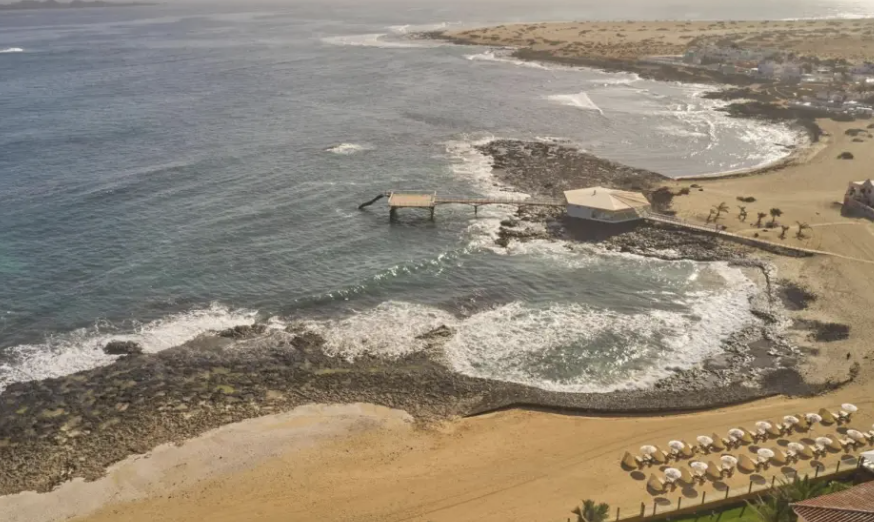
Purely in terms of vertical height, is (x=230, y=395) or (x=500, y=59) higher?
(x=500, y=59)

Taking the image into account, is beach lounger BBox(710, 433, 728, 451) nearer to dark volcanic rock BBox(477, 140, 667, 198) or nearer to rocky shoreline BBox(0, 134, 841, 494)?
rocky shoreline BBox(0, 134, 841, 494)

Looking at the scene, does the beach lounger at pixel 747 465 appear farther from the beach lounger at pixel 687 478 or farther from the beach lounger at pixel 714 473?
the beach lounger at pixel 687 478

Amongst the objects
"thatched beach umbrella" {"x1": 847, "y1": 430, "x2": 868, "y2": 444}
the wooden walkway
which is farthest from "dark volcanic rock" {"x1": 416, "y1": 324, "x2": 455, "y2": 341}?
the wooden walkway

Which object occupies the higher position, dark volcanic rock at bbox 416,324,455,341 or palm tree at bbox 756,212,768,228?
palm tree at bbox 756,212,768,228

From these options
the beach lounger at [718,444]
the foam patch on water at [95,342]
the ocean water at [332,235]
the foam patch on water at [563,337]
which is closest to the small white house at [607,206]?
the ocean water at [332,235]

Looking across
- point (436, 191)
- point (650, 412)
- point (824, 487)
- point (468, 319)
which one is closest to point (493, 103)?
point (436, 191)

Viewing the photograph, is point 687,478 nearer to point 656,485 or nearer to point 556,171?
point 656,485

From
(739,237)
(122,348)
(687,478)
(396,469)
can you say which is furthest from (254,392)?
(739,237)
